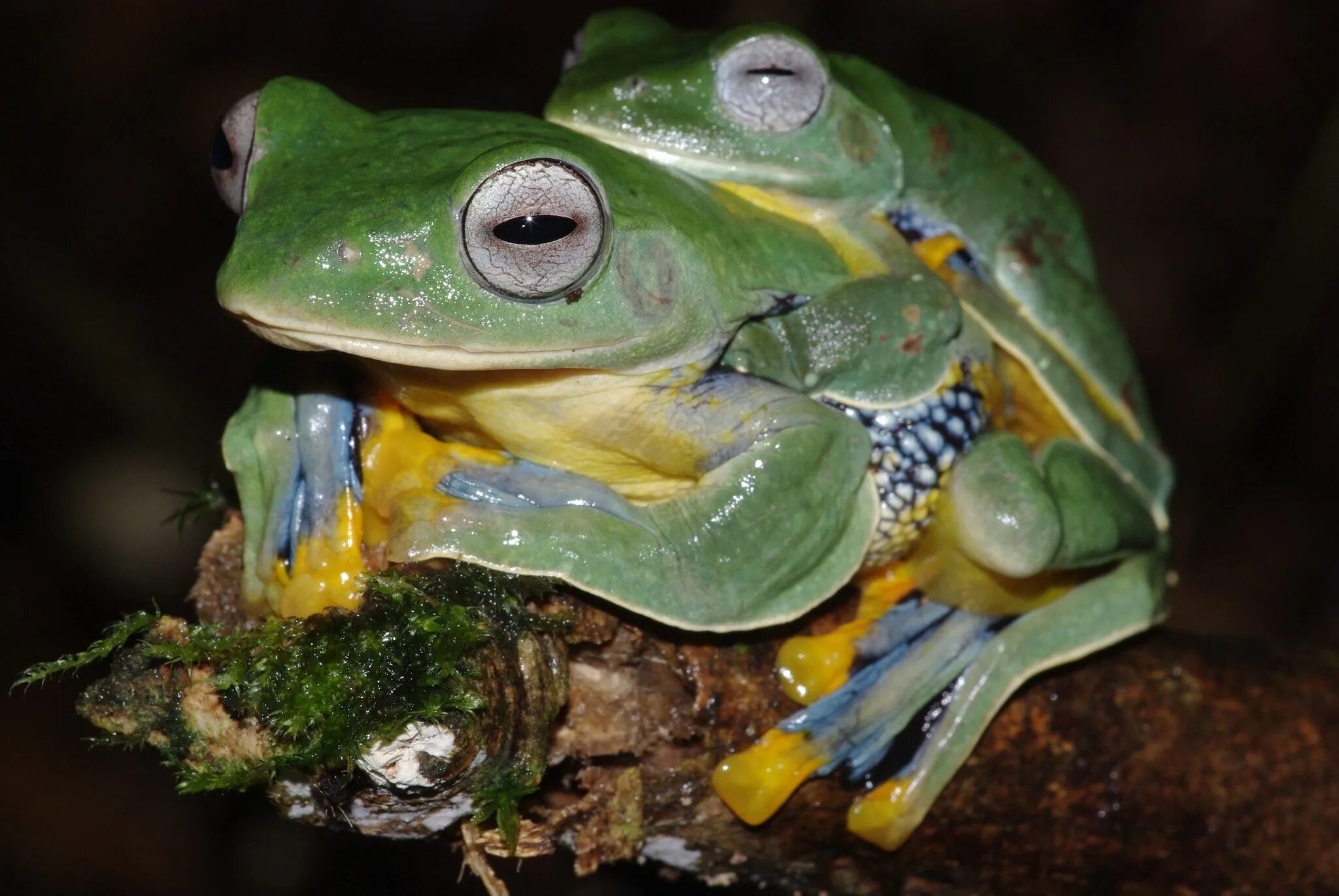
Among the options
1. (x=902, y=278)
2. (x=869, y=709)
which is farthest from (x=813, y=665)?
(x=902, y=278)

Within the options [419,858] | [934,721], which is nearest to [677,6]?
[419,858]

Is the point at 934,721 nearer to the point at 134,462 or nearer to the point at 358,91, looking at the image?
the point at 134,462

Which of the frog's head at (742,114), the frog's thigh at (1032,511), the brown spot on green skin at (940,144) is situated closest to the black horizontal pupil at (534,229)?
the frog's head at (742,114)

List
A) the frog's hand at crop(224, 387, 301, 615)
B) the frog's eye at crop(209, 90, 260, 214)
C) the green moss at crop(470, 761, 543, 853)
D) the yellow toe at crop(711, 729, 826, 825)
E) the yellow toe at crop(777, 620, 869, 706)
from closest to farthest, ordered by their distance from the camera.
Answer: the green moss at crop(470, 761, 543, 853) → the frog's eye at crop(209, 90, 260, 214) → the frog's hand at crop(224, 387, 301, 615) → the yellow toe at crop(711, 729, 826, 825) → the yellow toe at crop(777, 620, 869, 706)

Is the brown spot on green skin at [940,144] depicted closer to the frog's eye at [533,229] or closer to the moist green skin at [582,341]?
the moist green skin at [582,341]

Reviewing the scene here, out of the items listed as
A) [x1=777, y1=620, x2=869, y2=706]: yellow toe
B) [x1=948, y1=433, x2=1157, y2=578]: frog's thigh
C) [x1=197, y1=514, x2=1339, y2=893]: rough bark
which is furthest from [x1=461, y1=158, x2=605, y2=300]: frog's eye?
[x1=948, y1=433, x2=1157, y2=578]: frog's thigh

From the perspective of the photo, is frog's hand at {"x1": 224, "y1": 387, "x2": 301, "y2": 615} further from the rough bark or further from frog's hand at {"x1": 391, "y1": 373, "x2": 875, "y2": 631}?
frog's hand at {"x1": 391, "y1": 373, "x2": 875, "y2": 631}

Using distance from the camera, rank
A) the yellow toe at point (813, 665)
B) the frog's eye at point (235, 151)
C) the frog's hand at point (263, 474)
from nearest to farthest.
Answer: the frog's eye at point (235, 151) < the frog's hand at point (263, 474) < the yellow toe at point (813, 665)
